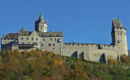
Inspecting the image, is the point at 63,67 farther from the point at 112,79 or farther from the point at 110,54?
the point at 110,54

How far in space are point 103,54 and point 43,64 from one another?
27.5 meters

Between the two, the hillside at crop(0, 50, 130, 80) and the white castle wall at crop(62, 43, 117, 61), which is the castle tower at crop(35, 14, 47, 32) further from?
the hillside at crop(0, 50, 130, 80)

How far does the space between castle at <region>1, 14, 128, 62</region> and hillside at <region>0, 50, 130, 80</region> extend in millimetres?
5448

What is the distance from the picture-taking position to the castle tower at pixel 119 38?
316 ft

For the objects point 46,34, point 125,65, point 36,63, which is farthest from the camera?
point 46,34

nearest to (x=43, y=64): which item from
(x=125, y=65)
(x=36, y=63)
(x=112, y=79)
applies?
(x=36, y=63)

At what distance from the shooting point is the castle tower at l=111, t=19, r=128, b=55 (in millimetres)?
96188

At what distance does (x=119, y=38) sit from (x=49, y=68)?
35419 millimetres

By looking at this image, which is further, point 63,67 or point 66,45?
point 66,45

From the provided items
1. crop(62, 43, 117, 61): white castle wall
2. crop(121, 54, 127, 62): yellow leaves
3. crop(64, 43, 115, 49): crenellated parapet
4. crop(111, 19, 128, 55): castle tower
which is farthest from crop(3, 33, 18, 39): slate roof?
crop(121, 54, 127, 62): yellow leaves

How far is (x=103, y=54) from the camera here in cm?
9362

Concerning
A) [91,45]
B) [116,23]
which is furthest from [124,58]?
[116,23]

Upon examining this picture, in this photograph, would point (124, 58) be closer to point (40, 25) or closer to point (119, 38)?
point (119, 38)

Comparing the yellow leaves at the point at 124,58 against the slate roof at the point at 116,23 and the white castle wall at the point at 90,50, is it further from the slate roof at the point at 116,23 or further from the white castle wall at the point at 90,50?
the slate roof at the point at 116,23
